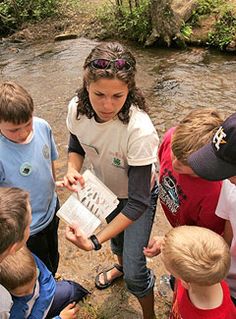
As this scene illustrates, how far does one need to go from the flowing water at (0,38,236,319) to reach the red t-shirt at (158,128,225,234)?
8.01ft

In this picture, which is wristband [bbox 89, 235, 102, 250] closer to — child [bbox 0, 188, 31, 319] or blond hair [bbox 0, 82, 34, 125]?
child [bbox 0, 188, 31, 319]

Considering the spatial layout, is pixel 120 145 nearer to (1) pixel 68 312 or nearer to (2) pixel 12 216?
(2) pixel 12 216

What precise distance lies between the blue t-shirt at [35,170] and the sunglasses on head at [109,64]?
661 millimetres

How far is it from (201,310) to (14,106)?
4.61ft

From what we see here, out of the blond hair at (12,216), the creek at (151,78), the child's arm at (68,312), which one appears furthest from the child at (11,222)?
the creek at (151,78)

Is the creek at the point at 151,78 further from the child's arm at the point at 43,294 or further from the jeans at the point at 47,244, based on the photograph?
the child's arm at the point at 43,294

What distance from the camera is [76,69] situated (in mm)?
7688

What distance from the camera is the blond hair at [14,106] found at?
2.18 meters

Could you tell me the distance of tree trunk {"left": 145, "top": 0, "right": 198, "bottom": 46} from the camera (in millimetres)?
8078

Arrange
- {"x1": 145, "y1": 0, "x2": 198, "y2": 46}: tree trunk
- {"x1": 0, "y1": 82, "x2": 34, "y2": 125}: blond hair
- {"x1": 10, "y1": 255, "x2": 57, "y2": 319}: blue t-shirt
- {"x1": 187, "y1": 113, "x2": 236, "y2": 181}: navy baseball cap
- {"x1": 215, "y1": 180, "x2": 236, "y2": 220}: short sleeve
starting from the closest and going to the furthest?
{"x1": 187, "y1": 113, "x2": 236, "y2": 181}: navy baseball cap
{"x1": 215, "y1": 180, "x2": 236, "y2": 220}: short sleeve
{"x1": 10, "y1": 255, "x2": 57, "y2": 319}: blue t-shirt
{"x1": 0, "y1": 82, "x2": 34, "y2": 125}: blond hair
{"x1": 145, "y1": 0, "x2": 198, "y2": 46}: tree trunk

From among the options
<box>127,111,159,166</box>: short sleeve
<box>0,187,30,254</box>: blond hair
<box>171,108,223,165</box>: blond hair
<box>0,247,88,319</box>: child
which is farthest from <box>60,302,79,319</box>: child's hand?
<box>171,108,223,165</box>: blond hair

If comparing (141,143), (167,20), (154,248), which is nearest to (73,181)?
(141,143)

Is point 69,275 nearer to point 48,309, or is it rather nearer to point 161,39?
point 48,309

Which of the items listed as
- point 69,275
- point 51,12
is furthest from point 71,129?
point 51,12
